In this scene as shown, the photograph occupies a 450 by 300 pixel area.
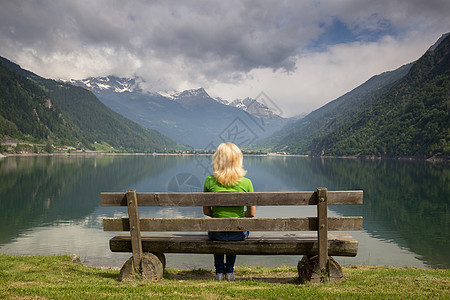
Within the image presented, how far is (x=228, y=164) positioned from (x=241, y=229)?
58.6 inches

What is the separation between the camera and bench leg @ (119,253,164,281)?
8.19m

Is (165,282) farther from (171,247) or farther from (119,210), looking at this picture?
(119,210)

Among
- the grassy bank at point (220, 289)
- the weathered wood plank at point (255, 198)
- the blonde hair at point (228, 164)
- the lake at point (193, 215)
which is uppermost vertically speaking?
the blonde hair at point (228, 164)

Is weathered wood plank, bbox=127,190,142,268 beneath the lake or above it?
above

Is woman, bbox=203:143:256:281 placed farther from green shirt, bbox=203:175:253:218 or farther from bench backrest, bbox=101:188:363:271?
bench backrest, bbox=101:188:363:271

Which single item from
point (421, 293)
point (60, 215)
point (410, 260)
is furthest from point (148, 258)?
point (60, 215)

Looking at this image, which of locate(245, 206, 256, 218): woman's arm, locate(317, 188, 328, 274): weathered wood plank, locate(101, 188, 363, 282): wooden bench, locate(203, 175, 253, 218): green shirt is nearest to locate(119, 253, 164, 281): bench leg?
locate(101, 188, 363, 282): wooden bench

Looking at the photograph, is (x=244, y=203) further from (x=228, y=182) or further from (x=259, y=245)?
(x=259, y=245)

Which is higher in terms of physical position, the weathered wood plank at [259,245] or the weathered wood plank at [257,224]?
the weathered wood plank at [257,224]

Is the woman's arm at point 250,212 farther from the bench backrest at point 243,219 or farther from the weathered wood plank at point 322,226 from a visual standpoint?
the weathered wood plank at point 322,226

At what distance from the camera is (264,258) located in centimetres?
2025

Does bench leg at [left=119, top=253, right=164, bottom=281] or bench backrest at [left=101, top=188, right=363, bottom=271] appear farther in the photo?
bench leg at [left=119, top=253, right=164, bottom=281]

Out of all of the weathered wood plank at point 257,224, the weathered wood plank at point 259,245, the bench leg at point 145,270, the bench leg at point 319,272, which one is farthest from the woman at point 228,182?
the bench leg at point 319,272

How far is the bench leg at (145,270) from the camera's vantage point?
819 centimetres
